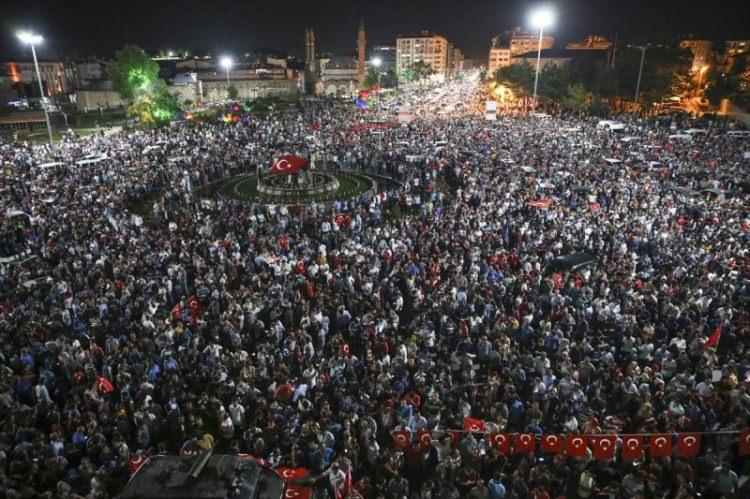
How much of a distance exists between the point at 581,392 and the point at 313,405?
509 centimetres

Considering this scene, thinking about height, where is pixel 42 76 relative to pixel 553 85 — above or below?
above

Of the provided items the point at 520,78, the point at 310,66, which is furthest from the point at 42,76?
the point at 520,78

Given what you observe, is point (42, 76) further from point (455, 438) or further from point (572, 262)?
point (455, 438)

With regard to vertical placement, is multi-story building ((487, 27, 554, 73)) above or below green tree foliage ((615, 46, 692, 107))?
above

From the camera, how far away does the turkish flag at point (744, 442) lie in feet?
26.5

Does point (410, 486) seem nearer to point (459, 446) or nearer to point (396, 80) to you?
point (459, 446)

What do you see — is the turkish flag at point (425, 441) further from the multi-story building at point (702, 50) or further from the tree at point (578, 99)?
the multi-story building at point (702, 50)

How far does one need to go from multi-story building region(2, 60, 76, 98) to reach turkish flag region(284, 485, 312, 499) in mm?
109153

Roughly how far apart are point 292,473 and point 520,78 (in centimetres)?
6862

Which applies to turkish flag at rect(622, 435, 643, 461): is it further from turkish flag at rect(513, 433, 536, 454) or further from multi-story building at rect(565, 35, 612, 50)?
multi-story building at rect(565, 35, 612, 50)

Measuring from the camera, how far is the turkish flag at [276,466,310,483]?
308 inches

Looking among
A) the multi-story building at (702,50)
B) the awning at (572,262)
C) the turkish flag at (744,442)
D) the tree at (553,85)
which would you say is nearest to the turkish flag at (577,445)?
the turkish flag at (744,442)

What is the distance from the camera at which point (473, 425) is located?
8836mm

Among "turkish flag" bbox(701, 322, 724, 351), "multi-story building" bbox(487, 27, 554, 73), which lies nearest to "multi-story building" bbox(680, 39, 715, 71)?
"multi-story building" bbox(487, 27, 554, 73)
